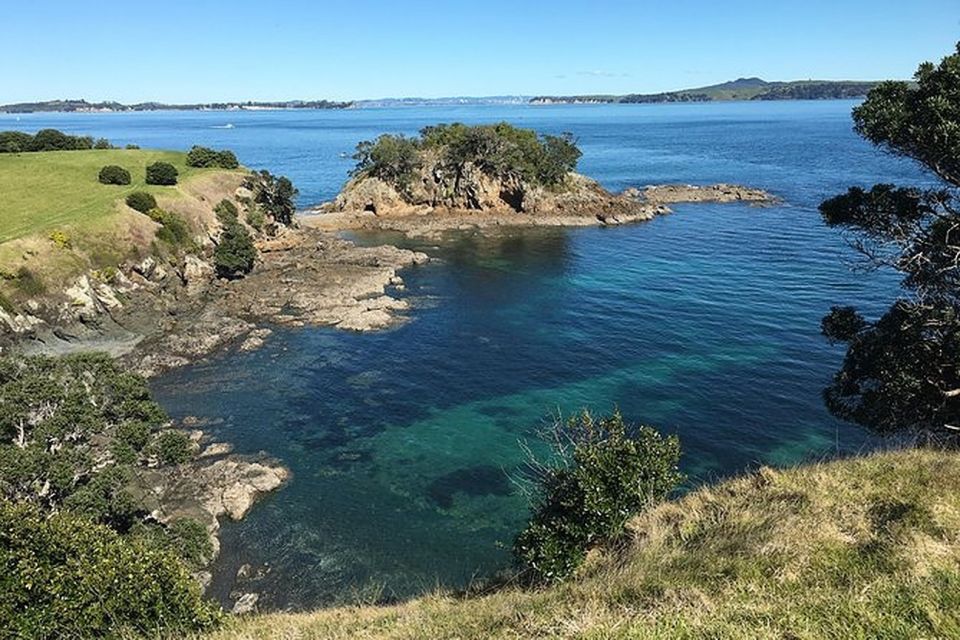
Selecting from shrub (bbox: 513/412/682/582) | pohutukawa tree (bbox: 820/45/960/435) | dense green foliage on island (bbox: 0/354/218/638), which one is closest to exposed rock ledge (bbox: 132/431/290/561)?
dense green foliage on island (bbox: 0/354/218/638)

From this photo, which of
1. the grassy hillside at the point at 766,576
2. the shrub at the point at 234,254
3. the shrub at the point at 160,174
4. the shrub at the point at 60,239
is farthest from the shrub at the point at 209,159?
the grassy hillside at the point at 766,576

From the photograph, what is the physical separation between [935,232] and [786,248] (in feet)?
212

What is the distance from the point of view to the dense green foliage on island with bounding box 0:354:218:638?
1496cm

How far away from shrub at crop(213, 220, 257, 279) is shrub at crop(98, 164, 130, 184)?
1430cm

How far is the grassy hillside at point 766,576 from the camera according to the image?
11.2 meters

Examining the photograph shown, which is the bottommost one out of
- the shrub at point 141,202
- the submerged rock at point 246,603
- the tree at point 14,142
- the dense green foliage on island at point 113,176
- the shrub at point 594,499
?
the submerged rock at point 246,603

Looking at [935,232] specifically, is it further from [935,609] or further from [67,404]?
[67,404]

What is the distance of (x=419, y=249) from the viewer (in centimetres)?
8862

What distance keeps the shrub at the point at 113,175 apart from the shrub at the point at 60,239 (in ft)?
68.1

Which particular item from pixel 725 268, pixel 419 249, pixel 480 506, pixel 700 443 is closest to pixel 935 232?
pixel 700 443

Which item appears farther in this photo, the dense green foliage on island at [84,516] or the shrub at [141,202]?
the shrub at [141,202]

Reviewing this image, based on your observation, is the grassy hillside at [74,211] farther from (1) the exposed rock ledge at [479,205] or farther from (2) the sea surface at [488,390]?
(1) the exposed rock ledge at [479,205]

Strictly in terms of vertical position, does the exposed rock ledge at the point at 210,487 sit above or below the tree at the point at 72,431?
below

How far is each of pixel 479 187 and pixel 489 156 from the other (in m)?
5.54
